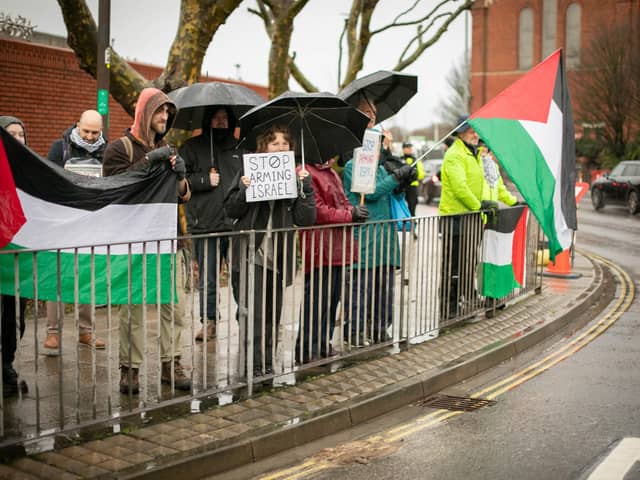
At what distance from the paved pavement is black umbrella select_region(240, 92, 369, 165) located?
5.99 feet

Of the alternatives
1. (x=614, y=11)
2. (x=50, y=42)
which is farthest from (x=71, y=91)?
(x=614, y=11)

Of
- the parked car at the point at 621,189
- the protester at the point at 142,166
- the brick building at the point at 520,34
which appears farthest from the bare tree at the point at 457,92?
the protester at the point at 142,166

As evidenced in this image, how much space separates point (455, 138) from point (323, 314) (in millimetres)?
3200

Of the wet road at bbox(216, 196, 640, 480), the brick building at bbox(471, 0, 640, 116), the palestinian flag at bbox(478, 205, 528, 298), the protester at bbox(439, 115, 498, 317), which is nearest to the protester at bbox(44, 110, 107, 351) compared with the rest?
the wet road at bbox(216, 196, 640, 480)

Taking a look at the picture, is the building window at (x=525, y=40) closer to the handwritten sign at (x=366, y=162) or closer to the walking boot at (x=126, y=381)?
the handwritten sign at (x=366, y=162)

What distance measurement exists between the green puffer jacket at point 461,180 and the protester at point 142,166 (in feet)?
11.9

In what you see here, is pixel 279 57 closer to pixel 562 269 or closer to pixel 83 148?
pixel 562 269

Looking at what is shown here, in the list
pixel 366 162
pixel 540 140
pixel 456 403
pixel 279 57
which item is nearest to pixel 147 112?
pixel 366 162

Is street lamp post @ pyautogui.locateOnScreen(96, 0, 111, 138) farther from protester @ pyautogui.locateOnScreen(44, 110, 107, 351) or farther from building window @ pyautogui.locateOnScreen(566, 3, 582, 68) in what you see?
building window @ pyautogui.locateOnScreen(566, 3, 582, 68)

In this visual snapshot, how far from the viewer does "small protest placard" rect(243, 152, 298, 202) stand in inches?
259

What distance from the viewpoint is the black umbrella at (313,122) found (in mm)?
7176

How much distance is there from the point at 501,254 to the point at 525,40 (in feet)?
191

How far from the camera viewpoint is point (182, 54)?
1100 cm

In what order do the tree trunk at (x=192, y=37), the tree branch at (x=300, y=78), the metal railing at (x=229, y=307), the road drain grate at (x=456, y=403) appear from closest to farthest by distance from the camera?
the metal railing at (x=229, y=307), the road drain grate at (x=456, y=403), the tree trunk at (x=192, y=37), the tree branch at (x=300, y=78)
